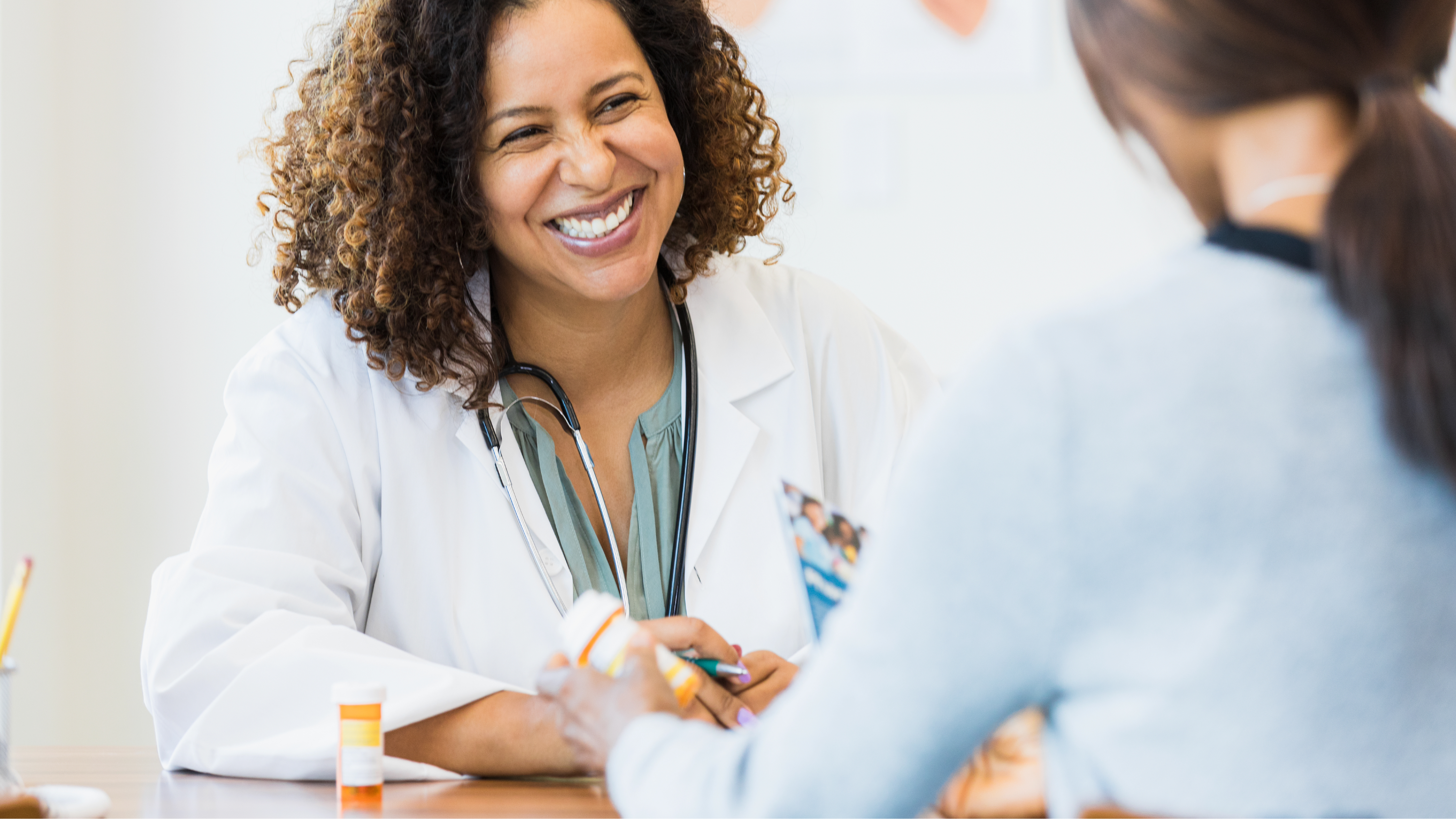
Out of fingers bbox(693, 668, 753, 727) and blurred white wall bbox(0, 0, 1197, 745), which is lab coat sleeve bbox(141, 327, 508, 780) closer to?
fingers bbox(693, 668, 753, 727)

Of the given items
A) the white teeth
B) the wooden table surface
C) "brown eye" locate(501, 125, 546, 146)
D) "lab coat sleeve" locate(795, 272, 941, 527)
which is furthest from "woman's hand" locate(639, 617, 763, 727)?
"brown eye" locate(501, 125, 546, 146)

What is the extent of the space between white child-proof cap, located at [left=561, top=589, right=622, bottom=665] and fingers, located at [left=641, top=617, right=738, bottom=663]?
1.14ft

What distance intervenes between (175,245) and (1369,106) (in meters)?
2.61

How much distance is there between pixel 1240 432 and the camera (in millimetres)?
674

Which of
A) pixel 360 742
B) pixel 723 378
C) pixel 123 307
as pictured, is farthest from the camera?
pixel 123 307

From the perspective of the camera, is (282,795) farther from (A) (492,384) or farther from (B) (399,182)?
(B) (399,182)

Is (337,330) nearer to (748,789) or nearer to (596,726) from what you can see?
(596,726)

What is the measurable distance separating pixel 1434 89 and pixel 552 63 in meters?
1.07

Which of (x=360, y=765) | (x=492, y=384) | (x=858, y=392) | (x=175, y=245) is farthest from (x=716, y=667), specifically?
(x=175, y=245)

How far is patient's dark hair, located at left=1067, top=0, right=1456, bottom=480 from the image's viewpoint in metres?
0.67

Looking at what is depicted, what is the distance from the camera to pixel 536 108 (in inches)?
64.5

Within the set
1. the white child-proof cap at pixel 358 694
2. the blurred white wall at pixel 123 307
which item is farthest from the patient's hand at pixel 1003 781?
the blurred white wall at pixel 123 307

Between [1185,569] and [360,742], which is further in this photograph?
[360,742]

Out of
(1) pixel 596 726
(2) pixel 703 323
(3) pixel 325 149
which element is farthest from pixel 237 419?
(1) pixel 596 726
